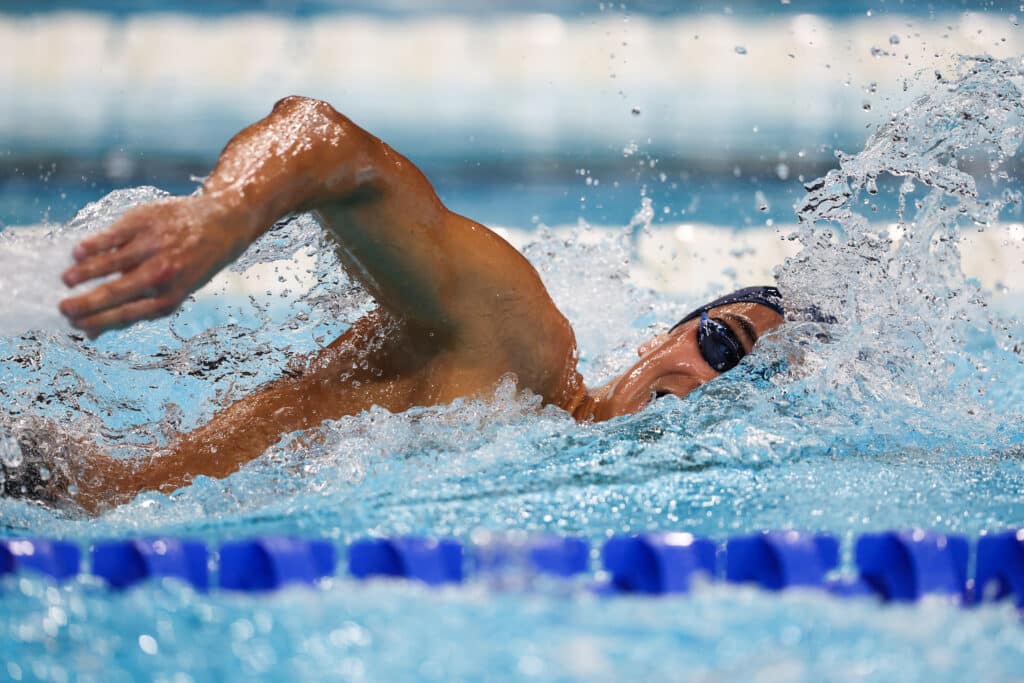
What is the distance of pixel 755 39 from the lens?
4371 millimetres

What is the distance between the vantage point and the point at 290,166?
46.1 inches

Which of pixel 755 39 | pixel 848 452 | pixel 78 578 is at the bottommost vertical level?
pixel 78 578

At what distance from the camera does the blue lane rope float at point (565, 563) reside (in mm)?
1254

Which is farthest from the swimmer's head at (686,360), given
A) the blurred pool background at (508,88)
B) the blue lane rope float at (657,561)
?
the blurred pool background at (508,88)

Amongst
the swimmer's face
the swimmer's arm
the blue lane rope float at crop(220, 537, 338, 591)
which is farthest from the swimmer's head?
the blue lane rope float at crop(220, 537, 338, 591)

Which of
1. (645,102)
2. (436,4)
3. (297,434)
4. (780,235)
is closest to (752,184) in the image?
(780,235)

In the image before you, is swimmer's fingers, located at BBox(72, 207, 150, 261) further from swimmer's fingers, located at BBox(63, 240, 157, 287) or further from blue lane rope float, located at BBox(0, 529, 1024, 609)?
blue lane rope float, located at BBox(0, 529, 1024, 609)

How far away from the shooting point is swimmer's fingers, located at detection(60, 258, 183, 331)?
0.97 m

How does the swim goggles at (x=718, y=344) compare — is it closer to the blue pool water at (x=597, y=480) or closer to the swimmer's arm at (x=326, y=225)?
the blue pool water at (x=597, y=480)

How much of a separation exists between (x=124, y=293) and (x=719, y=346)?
40.2 inches

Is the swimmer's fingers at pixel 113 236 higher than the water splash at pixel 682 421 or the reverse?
higher

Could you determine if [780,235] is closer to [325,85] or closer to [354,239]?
[325,85]

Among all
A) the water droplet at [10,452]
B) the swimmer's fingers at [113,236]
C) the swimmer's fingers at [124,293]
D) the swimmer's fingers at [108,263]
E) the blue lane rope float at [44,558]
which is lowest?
the blue lane rope float at [44,558]

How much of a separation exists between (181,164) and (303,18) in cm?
88
